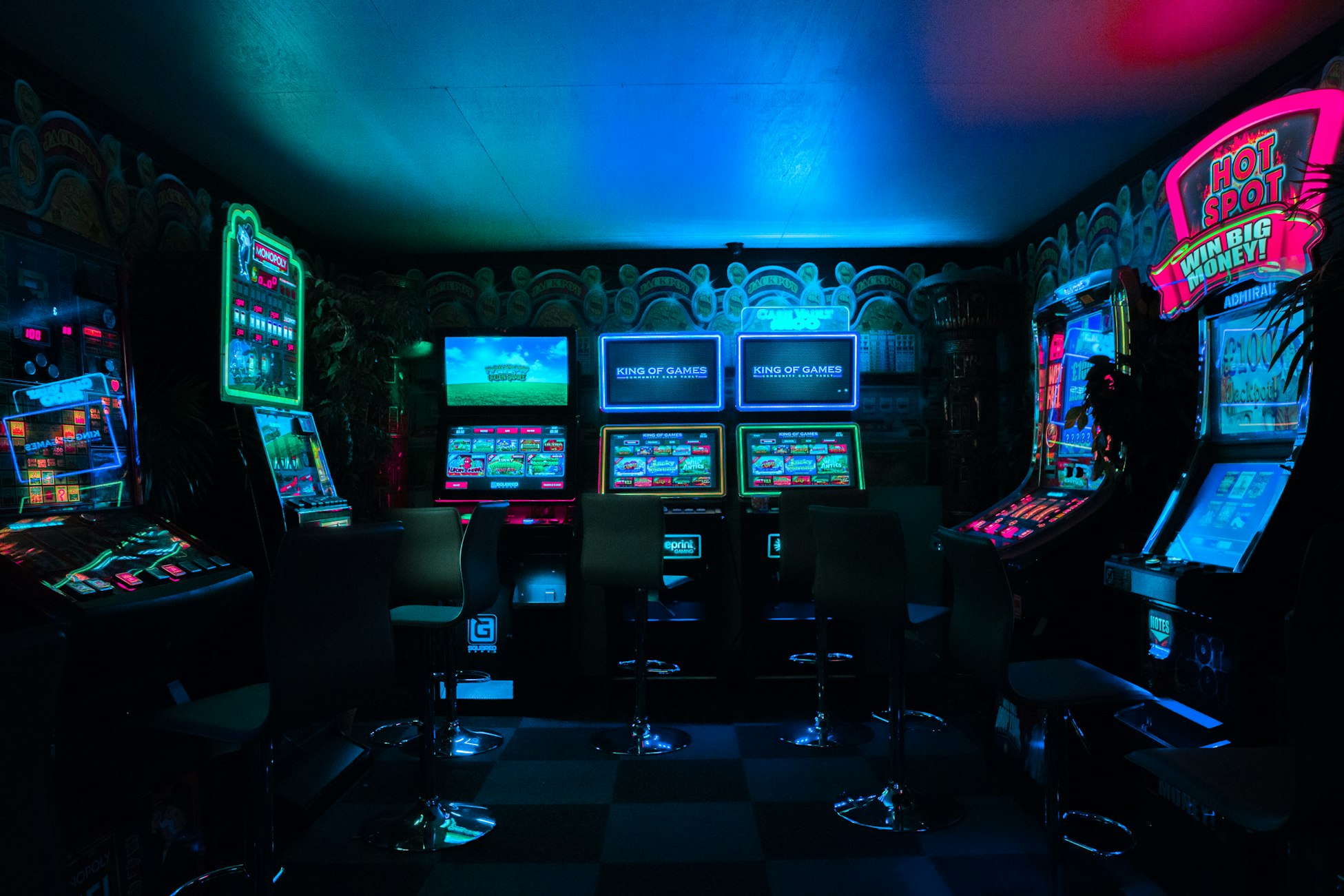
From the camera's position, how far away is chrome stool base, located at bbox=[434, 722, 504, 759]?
10.9 feet

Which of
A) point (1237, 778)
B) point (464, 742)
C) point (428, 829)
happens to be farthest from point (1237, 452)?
point (464, 742)

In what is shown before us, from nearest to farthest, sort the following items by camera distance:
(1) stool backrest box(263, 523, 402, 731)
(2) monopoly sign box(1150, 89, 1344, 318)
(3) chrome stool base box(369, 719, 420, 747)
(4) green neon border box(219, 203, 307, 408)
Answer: (1) stool backrest box(263, 523, 402, 731), (2) monopoly sign box(1150, 89, 1344, 318), (4) green neon border box(219, 203, 307, 408), (3) chrome stool base box(369, 719, 420, 747)

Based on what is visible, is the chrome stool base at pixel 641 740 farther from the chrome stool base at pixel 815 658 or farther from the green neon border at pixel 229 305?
the green neon border at pixel 229 305

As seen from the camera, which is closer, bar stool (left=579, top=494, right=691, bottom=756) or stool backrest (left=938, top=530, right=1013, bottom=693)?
stool backrest (left=938, top=530, right=1013, bottom=693)

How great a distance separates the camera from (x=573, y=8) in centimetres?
241

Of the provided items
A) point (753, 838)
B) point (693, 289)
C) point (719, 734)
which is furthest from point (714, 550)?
point (693, 289)

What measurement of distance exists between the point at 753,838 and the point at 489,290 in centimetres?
370

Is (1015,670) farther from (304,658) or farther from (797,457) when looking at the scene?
(797,457)

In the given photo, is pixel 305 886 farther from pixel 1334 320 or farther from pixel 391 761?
pixel 1334 320

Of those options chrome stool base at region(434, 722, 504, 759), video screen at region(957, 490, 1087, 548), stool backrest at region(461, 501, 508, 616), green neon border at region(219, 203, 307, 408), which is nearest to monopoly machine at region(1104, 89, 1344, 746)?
video screen at region(957, 490, 1087, 548)

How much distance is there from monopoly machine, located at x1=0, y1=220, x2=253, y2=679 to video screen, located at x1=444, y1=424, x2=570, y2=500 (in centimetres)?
201

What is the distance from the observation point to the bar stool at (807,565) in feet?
11.5

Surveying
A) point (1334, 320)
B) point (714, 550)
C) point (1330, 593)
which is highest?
point (1334, 320)

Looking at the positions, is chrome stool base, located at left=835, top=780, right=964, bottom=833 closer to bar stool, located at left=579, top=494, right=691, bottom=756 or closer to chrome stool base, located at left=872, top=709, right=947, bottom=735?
chrome stool base, located at left=872, top=709, right=947, bottom=735
